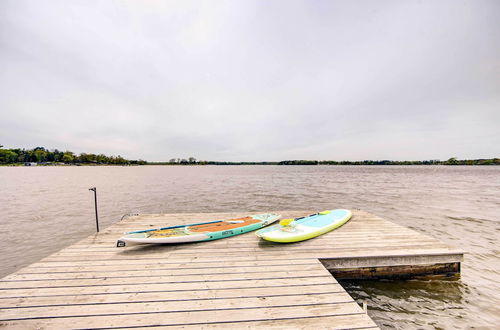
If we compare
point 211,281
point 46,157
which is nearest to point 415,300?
point 211,281

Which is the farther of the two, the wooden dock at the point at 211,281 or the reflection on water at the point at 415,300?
the reflection on water at the point at 415,300

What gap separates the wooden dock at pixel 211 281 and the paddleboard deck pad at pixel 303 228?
0.71 feet

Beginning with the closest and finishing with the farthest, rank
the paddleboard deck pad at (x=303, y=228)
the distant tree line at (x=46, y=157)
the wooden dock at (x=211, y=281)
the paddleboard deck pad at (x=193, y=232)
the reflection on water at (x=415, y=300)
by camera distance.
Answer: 1. the wooden dock at (x=211, y=281)
2. the reflection on water at (x=415, y=300)
3. the paddleboard deck pad at (x=193, y=232)
4. the paddleboard deck pad at (x=303, y=228)
5. the distant tree line at (x=46, y=157)

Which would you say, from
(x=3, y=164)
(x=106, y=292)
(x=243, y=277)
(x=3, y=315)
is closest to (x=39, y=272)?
(x=3, y=315)

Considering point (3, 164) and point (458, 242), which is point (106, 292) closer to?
point (458, 242)

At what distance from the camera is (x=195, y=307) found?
280 centimetres

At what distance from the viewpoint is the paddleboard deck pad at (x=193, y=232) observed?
469 cm

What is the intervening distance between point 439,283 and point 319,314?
4.14m

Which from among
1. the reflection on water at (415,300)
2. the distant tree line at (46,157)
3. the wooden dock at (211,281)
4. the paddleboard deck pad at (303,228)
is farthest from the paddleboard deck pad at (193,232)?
the distant tree line at (46,157)

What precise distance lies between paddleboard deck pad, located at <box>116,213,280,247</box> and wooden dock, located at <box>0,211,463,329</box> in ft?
0.59

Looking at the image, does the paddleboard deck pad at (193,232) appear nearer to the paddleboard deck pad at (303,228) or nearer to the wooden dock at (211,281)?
the wooden dock at (211,281)

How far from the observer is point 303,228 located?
557cm

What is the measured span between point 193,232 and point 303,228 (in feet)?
9.48

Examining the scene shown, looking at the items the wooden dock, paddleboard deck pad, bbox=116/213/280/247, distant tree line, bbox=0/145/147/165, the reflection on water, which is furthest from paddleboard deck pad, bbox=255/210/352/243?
distant tree line, bbox=0/145/147/165
